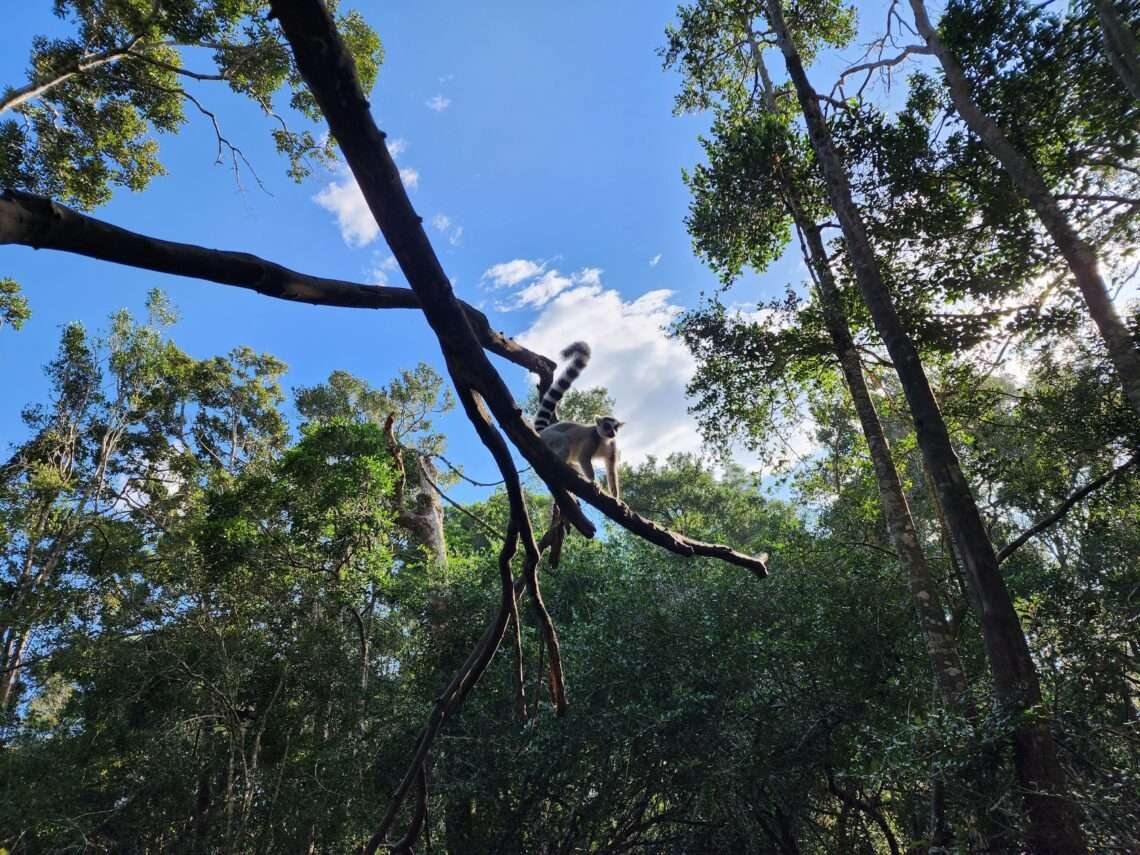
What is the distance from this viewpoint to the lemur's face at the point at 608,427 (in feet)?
22.5

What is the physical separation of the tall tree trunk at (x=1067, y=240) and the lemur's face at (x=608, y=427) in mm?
4841

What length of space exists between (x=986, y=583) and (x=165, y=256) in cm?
630

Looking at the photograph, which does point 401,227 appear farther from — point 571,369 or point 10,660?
point 10,660

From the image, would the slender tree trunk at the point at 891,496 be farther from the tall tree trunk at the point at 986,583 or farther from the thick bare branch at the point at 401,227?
the thick bare branch at the point at 401,227

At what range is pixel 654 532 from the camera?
1.56 metres

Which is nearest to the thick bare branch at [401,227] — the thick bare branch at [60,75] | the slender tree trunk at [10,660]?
the thick bare branch at [60,75]

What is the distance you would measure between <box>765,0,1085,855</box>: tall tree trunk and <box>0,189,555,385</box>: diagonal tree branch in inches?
186

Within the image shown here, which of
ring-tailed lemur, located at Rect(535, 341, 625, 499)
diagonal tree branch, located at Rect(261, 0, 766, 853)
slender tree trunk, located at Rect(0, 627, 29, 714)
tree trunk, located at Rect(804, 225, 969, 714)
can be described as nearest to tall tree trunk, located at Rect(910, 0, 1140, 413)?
tree trunk, located at Rect(804, 225, 969, 714)

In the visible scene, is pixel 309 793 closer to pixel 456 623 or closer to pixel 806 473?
pixel 456 623

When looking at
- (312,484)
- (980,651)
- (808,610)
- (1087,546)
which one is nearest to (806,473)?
(808,610)

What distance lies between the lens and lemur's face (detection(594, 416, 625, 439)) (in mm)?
6863

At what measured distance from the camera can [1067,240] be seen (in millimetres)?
5789

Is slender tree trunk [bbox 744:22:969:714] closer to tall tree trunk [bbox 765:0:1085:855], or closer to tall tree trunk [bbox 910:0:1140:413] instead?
tall tree trunk [bbox 765:0:1085:855]

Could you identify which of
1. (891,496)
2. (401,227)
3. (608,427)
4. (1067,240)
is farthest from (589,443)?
(401,227)
